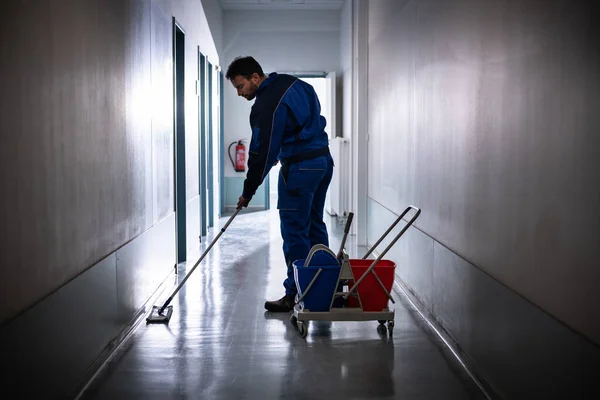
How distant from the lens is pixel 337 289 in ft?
11.9

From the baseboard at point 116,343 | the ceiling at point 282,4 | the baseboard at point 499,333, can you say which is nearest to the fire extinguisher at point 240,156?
the ceiling at point 282,4

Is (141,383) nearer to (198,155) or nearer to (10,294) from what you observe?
(10,294)

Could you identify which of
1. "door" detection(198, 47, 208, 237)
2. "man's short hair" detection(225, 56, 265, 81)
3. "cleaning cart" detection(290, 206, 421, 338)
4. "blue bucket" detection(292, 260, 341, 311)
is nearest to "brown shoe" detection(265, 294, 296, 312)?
"cleaning cart" detection(290, 206, 421, 338)

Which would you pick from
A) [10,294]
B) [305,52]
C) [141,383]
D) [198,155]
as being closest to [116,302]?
[141,383]

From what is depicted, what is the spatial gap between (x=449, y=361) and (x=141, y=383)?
4.57 feet

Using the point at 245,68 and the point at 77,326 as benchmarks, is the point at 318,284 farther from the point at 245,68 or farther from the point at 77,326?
the point at 245,68

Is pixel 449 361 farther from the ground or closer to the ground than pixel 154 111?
closer to the ground

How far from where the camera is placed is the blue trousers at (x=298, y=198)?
12.9ft

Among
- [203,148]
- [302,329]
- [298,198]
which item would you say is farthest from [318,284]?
[203,148]

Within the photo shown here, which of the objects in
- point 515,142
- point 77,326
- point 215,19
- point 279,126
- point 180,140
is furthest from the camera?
point 215,19

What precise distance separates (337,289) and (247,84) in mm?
1345

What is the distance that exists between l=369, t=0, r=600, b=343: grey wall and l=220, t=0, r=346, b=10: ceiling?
250 inches

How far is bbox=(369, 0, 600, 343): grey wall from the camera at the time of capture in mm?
1924

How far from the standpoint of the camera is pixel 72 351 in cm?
270
